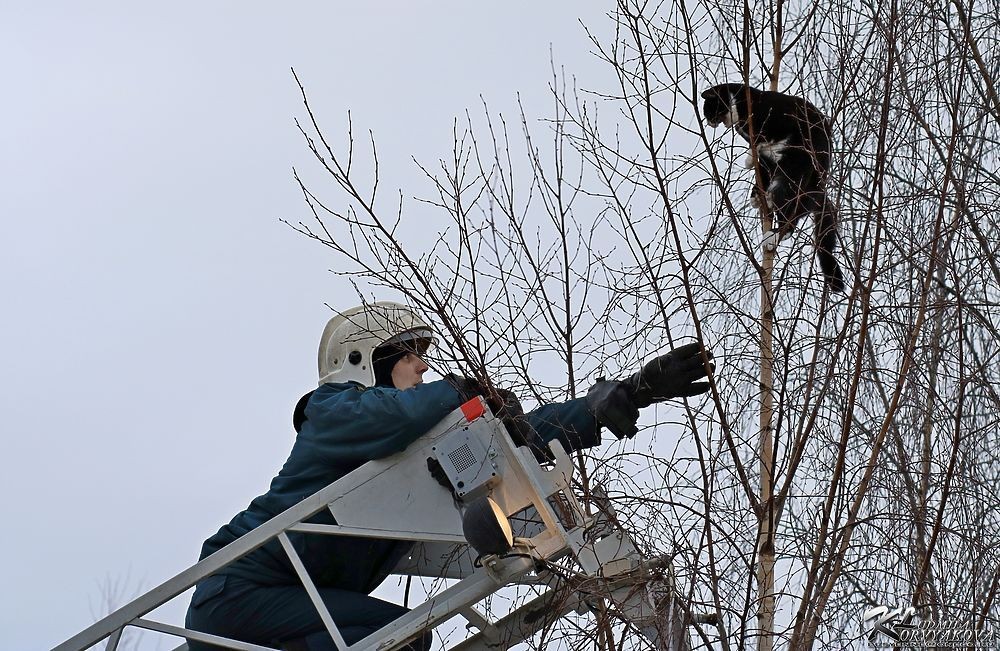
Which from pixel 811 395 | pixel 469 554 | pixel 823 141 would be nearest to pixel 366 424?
pixel 469 554

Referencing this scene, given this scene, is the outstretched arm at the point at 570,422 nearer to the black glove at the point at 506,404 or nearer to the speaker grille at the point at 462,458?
the black glove at the point at 506,404

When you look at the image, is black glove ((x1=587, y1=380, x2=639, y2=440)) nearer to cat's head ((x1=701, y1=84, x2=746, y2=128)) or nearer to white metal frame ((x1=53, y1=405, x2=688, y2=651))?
white metal frame ((x1=53, y1=405, x2=688, y2=651))

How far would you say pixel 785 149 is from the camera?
20.3 ft

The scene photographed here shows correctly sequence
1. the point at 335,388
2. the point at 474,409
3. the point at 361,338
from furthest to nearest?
the point at 361,338 < the point at 335,388 < the point at 474,409

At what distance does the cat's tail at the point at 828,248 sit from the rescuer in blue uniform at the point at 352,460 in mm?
629

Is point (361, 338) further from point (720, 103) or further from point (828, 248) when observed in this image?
point (828, 248)

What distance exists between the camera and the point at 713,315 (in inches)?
238

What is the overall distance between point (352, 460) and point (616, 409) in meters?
1.16

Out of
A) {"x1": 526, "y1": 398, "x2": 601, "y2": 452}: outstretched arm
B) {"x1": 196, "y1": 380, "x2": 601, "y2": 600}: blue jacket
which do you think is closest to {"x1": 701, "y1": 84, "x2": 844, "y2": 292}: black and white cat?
{"x1": 526, "y1": 398, "x2": 601, "y2": 452}: outstretched arm

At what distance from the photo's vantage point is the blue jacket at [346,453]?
20.0 feet

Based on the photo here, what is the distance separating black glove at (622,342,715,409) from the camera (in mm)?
6082

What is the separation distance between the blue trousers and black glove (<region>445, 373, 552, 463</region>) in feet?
3.17

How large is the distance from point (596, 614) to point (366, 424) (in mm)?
1229

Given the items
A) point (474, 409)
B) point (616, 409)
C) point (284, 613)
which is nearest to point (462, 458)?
point (474, 409)
